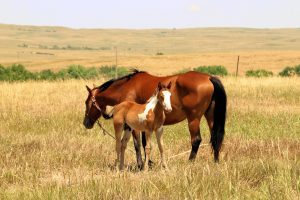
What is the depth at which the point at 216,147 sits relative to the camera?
28.6 ft

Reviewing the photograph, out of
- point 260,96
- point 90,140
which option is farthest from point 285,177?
point 260,96

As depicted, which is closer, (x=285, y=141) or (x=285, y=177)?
(x=285, y=177)

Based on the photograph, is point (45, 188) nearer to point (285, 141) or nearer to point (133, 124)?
point (133, 124)

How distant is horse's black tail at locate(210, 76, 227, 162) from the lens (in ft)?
28.7

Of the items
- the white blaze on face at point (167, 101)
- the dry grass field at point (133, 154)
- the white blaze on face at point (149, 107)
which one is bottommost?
the dry grass field at point (133, 154)

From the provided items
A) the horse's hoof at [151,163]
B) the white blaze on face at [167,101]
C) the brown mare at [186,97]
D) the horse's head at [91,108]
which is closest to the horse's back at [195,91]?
the brown mare at [186,97]

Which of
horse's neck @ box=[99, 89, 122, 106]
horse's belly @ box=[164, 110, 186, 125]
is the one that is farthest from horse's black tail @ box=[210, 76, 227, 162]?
horse's neck @ box=[99, 89, 122, 106]

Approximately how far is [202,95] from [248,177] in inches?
100

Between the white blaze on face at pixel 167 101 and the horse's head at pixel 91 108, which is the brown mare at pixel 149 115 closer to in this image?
the white blaze on face at pixel 167 101

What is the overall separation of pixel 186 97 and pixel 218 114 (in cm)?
67

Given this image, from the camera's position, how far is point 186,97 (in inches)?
343

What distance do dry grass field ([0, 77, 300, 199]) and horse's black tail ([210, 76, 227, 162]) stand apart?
0.33 meters

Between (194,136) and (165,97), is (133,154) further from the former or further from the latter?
(165,97)

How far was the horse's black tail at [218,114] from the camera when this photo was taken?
8742 millimetres
